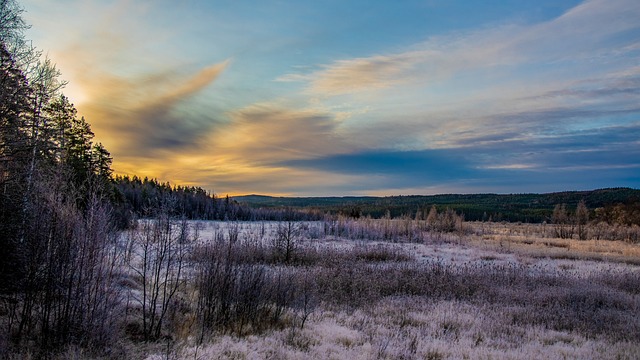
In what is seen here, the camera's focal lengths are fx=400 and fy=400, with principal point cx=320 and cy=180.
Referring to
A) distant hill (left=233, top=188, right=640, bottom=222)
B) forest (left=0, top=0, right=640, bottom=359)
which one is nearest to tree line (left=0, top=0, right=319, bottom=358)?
forest (left=0, top=0, right=640, bottom=359)

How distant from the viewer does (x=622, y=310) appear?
43.5 ft

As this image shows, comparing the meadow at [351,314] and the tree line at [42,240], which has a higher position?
the tree line at [42,240]

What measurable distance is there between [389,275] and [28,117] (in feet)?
50.2

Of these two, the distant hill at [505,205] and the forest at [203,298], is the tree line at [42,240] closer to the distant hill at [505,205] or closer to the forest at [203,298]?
the forest at [203,298]

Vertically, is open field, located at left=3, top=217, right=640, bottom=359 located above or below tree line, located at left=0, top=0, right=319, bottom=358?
below

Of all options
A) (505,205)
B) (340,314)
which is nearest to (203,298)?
(340,314)

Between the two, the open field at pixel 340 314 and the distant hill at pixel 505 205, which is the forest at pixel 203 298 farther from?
the distant hill at pixel 505 205

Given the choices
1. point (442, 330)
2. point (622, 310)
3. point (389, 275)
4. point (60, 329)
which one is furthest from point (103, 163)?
point (622, 310)

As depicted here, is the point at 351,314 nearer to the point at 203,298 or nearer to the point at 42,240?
the point at 203,298

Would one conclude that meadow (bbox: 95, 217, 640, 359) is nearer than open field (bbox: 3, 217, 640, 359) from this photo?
No

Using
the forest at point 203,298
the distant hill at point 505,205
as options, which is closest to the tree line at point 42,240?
the forest at point 203,298

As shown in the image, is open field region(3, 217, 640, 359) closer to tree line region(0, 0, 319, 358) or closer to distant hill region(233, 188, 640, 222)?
tree line region(0, 0, 319, 358)

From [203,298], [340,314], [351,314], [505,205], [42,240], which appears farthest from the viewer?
[505,205]

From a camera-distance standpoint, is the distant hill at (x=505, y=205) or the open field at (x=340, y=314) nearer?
the open field at (x=340, y=314)
